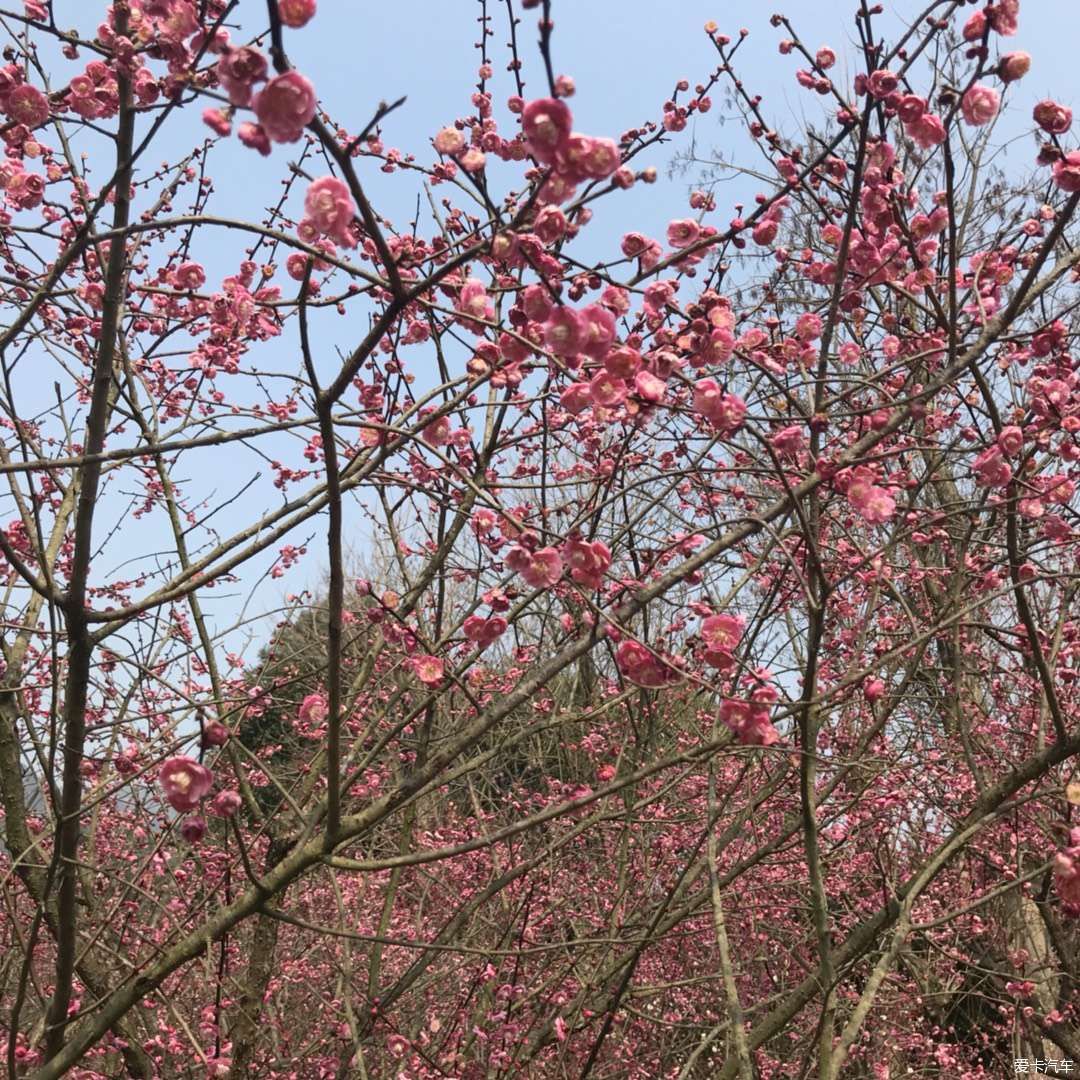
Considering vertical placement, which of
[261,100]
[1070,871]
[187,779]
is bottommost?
[1070,871]

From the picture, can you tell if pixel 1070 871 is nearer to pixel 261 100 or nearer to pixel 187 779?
pixel 187 779

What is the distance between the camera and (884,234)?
9.45ft

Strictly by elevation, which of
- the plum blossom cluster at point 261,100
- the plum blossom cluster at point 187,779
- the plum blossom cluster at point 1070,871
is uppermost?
the plum blossom cluster at point 261,100

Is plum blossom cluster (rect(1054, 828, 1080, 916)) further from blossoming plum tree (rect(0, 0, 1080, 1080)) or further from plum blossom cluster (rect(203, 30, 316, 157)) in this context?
plum blossom cluster (rect(203, 30, 316, 157))

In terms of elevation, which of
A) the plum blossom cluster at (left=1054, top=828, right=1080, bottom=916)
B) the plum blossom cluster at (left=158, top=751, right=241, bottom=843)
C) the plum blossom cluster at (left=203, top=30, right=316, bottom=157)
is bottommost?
the plum blossom cluster at (left=1054, top=828, right=1080, bottom=916)

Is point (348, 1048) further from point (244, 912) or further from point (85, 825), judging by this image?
point (85, 825)

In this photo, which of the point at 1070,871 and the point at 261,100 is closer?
the point at 261,100

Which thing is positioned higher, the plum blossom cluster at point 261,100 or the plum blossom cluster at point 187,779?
the plum blossom cluster at point 261,100

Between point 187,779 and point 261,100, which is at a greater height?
point 261,100

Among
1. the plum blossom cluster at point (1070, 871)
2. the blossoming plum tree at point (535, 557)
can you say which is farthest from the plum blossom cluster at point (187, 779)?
the plum blossom cluster at point (1070, 871)

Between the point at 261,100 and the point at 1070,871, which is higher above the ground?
the point at 261,100

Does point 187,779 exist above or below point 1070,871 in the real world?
above

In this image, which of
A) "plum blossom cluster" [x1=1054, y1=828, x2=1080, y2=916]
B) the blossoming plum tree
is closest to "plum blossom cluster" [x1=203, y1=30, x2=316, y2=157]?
the blossoming plum tree

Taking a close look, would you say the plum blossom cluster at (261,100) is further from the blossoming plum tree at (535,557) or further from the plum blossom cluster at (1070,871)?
the plum blossom cluster at (1070,871)
